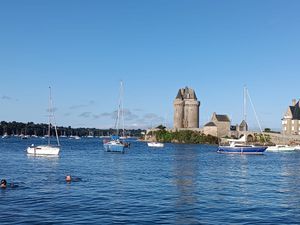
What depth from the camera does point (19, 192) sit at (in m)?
34.7

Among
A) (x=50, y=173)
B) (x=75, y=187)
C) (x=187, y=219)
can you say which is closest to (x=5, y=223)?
(x=187, y=219)

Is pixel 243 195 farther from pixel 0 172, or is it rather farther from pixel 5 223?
pixel 0 172

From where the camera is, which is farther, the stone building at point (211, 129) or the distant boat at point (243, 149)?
the stone building at point (211, 129)

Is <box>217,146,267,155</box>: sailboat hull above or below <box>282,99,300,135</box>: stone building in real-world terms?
below

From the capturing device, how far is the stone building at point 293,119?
524ft

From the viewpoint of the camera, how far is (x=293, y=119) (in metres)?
161

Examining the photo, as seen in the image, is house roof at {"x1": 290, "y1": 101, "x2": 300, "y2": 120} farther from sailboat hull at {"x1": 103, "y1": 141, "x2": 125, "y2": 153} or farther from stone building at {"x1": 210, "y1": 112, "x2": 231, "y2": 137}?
sailboat hull at {"x1": 103, "y1": 141, "x2": 125, "y2": 153}

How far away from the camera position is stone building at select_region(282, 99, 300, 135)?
524 feet

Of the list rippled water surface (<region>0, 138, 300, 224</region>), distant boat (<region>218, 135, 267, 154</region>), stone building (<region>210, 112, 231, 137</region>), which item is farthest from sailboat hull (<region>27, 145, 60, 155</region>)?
stone building (<region>210, 112, 231, 137</region>)

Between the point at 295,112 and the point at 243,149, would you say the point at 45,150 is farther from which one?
the point at 295,112

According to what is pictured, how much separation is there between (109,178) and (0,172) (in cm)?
1370

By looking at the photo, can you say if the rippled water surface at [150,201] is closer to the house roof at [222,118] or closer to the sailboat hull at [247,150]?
the sailboat hull at [247,150]

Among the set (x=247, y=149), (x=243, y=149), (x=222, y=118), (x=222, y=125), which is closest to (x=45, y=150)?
(x=243, y=149)

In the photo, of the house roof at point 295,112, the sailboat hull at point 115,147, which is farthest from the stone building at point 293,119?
the sailboat hull at point 115,147
